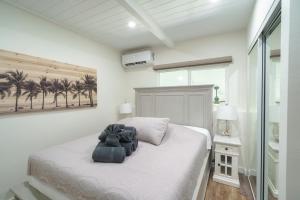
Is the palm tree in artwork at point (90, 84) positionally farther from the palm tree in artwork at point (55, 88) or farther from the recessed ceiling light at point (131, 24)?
the recessed ceiling light at point (131, 24)

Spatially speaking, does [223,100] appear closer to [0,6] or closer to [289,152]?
[289,152]

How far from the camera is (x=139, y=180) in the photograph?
1.04 metres

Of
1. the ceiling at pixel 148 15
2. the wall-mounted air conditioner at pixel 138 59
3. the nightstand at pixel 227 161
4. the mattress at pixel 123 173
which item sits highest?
the ceiling at pixel 148 15

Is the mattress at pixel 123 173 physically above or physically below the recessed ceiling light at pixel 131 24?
below

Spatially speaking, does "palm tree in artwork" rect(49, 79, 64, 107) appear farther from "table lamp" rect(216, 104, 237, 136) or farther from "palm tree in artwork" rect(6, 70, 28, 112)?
"table lamp" rect(216, 104, 237, 136)

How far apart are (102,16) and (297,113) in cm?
228

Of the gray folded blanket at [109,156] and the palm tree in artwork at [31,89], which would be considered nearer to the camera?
the gray folded blanket at [109,156]

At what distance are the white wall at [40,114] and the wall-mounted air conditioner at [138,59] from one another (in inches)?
19.8

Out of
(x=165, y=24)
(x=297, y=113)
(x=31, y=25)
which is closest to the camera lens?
(x=297, y=113)

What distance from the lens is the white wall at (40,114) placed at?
69.6 inches

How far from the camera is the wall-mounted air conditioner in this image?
10.1 ft

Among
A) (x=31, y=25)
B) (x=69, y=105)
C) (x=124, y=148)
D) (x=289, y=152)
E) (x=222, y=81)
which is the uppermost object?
(x=31, y=25)

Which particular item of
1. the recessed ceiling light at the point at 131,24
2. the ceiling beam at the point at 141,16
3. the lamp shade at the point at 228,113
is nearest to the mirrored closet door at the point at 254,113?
the lamp shade at the point at 228,113

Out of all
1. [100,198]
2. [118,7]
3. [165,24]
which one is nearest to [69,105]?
[118,7]
